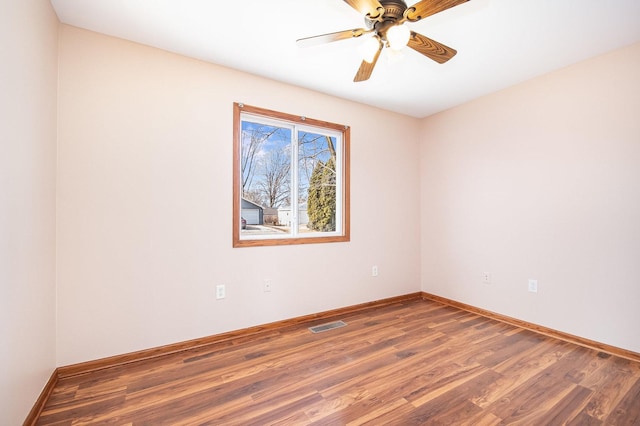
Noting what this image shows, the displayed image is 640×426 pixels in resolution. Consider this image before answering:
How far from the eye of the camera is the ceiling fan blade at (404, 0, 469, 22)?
1399mm

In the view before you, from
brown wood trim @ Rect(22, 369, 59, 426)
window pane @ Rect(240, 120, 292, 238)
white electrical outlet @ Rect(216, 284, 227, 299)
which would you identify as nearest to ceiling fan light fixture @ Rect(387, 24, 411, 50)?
window pane @ Rect(240, 120, 292, 238)

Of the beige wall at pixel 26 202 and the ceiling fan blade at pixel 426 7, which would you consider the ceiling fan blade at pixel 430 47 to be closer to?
the ceiling fan blade at pixel 426 7

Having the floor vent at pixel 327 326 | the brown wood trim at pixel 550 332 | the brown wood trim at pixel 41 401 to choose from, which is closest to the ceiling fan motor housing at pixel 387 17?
the floor vent at pixel 327 326

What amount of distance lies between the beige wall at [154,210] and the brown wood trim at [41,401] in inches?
5.1

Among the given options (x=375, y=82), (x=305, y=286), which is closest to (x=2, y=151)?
(x=305, y=286)

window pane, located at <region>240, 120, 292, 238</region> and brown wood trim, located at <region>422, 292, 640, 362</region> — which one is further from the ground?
window pane, located at <region>240, 120, 292, 238</region>

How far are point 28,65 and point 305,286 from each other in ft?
→ 8.35

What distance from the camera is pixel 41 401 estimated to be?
1627 millimetres

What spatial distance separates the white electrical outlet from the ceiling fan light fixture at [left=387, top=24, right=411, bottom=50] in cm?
224

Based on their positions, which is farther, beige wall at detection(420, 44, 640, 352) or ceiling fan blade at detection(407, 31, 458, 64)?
beige wall at detection(420, 44, 640, 352)

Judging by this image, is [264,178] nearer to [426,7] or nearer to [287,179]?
[287,179]

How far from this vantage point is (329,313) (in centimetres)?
310

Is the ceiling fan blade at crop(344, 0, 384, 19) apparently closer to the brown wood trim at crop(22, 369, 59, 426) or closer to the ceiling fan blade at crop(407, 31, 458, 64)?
the ceiling fan blade at crop(407, 31, 458, 64)

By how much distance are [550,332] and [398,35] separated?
9.53 ft
